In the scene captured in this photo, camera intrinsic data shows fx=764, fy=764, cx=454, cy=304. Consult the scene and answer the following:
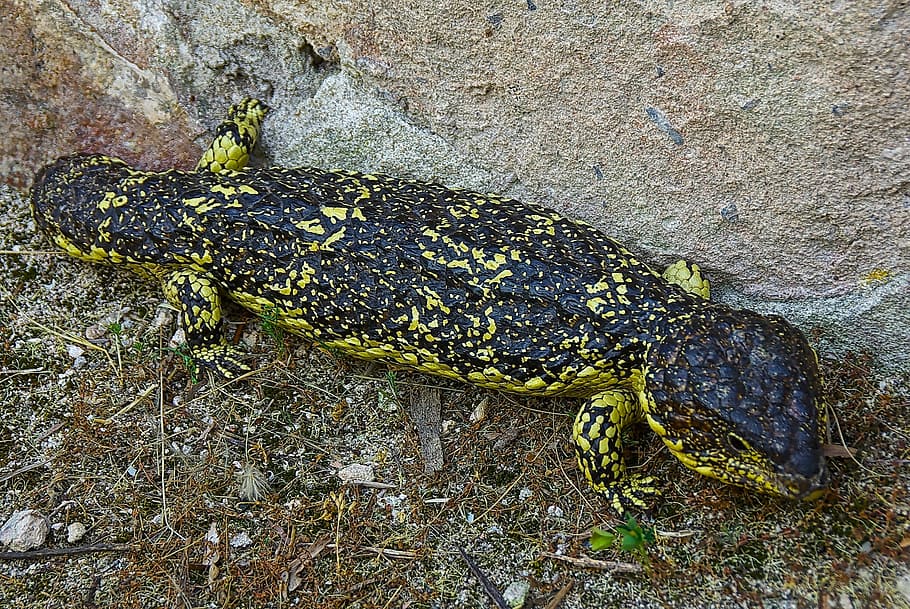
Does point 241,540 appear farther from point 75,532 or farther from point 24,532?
point 24,532

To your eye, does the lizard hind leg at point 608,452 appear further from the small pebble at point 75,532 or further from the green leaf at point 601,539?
the small pebble at point 75,532

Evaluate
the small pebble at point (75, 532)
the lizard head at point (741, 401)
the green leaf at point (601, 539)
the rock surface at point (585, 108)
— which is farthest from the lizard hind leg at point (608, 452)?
the small pebble at point (75, 532)

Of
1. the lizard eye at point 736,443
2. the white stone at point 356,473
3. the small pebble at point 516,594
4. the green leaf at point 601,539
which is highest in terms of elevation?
the lizard eye at point 736,443

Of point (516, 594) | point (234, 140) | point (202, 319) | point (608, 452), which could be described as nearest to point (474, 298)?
point (608, 452)

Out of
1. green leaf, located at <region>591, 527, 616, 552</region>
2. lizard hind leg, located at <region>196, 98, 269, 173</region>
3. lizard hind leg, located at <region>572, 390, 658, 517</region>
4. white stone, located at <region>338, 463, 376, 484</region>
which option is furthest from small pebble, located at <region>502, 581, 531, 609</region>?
lizard hind leg, located at <region>196, 98, 269, 173</region>

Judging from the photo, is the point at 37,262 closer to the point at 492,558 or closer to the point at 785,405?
the point at 492,558

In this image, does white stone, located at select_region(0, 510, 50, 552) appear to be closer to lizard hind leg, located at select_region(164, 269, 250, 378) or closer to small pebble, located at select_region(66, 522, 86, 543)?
small pebble, located at select_region(66, 522, 86, 543)

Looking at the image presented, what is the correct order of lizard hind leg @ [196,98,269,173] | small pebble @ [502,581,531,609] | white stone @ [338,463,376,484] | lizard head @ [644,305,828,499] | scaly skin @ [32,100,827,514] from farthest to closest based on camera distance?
lizard hind leg @ [196,98,269,173] < white stone @ [338,463,376,484] < small pebble @ [502,581,531,609] < scaly skin @ [32,100,827,514] < lizard head @ [644,305,828,499]
